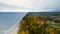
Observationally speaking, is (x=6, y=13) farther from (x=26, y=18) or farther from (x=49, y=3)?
(x=49, y=3)

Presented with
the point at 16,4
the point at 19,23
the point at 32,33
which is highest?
the point at 16,4

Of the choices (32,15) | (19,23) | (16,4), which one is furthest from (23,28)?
(16,4)

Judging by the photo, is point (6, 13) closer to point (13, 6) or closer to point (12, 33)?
point (13, 6)

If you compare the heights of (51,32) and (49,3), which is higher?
(49,3)

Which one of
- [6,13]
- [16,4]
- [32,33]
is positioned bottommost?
[32,33]

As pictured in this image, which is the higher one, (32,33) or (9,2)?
(9,2)

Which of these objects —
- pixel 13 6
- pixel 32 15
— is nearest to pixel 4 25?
pixel 13 6
